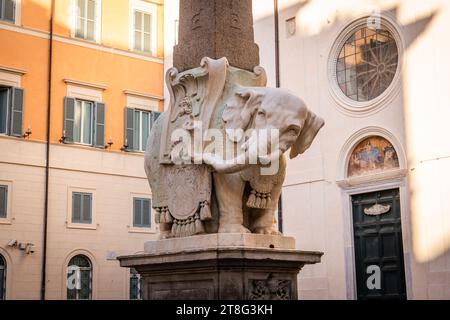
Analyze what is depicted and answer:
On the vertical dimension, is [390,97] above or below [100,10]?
below

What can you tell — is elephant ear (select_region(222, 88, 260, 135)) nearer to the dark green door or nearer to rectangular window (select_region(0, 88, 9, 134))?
the dark green door

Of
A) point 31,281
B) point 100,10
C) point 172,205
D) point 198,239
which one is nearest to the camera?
point 198,239

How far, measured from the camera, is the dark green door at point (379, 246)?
15.9 metres

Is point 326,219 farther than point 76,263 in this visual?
No

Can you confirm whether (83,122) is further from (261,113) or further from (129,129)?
(261,113)

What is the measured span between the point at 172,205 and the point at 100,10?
16.9 m

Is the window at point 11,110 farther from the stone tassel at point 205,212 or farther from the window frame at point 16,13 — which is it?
the stone tassel at point 205,212

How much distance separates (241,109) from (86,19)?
55.2 ft

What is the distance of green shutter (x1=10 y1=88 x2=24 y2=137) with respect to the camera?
20.1 m

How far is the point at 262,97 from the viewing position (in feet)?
20.1

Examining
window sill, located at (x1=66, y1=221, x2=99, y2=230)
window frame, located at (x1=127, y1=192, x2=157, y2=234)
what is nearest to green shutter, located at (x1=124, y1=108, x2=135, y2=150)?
window frame, located at (x1=127, y1=192, x2=157, y2=234)

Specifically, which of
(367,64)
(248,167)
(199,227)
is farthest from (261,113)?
(367,64)
